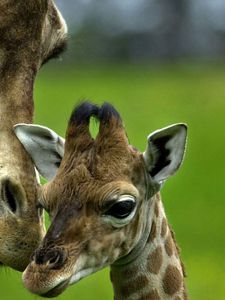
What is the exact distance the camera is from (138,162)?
7621 millimetres

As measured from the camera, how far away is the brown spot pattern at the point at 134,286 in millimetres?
7799

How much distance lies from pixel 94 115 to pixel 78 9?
164 feet

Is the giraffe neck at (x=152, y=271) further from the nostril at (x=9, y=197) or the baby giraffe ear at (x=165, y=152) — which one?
the nostril at (x=9, y=197)

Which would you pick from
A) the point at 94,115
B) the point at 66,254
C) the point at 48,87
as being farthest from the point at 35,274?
the point at 48,87

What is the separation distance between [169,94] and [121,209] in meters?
23.7

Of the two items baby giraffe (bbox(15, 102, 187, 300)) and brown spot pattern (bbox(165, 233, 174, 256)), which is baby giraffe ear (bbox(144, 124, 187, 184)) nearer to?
baby giraffe (bbox(15, 102, 187, 300))

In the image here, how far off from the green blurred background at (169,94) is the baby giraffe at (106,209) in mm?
733

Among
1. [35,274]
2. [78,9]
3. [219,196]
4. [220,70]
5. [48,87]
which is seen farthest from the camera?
[78,9]

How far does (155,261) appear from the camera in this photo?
7.82m

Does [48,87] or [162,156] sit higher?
[162,156]

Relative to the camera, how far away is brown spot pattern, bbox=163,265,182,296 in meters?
7.89

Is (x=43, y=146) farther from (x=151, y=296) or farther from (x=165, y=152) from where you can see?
(x=151, y=296)

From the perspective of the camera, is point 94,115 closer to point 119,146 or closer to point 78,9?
point 119,146

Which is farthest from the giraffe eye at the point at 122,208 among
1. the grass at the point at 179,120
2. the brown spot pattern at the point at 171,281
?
the grass at the point at 179,120
